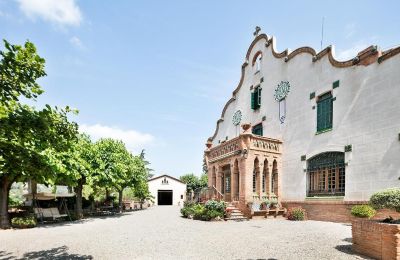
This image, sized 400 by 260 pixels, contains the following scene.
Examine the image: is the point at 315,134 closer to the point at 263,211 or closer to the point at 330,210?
the point at 330,210

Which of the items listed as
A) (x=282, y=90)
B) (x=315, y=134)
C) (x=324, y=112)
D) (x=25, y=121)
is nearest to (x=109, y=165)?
(x=282, y=90)

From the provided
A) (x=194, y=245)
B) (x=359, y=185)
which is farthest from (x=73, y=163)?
(x=359, y=185)

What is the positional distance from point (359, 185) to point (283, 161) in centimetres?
645

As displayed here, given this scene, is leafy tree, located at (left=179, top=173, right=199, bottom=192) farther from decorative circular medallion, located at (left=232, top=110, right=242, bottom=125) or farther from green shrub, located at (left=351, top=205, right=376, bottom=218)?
green shrub, located at (left=351, top=205, right=376, bottom=218)

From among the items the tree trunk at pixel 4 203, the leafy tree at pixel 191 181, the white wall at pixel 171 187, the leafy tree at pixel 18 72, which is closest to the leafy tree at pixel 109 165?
the tree trunk at pixel 4 203

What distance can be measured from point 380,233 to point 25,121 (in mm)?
8895

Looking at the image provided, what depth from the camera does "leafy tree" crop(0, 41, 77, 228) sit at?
420cm

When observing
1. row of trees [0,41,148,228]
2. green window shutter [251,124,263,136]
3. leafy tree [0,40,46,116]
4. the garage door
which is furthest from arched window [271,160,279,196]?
the garage door

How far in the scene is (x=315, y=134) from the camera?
18.3 meters

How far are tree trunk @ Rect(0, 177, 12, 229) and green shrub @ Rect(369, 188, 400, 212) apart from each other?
18.3 m

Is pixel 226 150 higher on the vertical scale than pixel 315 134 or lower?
lower

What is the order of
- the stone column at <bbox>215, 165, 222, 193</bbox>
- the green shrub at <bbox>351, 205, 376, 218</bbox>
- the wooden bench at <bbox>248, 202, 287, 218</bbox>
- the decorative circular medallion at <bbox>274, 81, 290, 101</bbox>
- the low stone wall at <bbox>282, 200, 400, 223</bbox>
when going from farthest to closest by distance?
the stone column at <bbox>215, 165, 222, 193</bbox> < the decorative circular medallion at <bbox>274, 81, 290, 101</bbox> < the wooden bench at <bbox>248, 202, 287, 218</bbox> < the low stone wall at <bbox>282, 200, 400, 223</bbox> < the green shrub at <bbox>351, 205, 376, 218</bbox>

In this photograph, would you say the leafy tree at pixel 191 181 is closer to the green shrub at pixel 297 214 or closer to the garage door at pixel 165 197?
the garage door at pixel 165 197

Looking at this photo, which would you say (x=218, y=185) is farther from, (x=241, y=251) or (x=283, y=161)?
(x=241, y=251)
